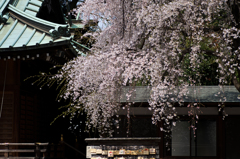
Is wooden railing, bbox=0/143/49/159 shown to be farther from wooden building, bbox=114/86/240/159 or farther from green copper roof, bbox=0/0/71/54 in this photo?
wooden building, bbox=114/86/240/159

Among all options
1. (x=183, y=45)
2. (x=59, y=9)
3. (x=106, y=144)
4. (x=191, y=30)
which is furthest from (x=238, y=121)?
(x=59, y=9)

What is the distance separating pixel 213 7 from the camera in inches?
315

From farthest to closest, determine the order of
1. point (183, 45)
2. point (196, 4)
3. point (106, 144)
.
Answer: point (183, 45) < point (196, 4) < point (106, 144)

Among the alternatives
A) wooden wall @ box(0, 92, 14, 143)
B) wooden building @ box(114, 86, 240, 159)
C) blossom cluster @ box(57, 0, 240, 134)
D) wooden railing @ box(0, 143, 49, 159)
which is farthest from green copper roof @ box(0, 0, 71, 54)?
wooden building @ box(114, 86, 240, 159)

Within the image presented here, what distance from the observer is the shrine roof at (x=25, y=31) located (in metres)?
8.05

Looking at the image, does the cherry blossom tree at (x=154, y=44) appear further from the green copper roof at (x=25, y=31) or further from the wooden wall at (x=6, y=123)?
the wooden wall at (x=6, y=123)

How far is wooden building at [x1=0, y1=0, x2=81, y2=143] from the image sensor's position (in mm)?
8134

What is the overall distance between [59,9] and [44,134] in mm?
4663

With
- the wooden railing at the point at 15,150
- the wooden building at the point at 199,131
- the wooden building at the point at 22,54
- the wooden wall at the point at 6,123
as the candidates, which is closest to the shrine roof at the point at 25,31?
the wooden building at the point at 22,54

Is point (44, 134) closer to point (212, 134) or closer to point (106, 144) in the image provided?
point (106, 144)

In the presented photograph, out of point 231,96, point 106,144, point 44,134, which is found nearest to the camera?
point 106,144

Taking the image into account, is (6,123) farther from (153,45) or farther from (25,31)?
(153,45)

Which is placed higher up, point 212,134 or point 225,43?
point 225,43

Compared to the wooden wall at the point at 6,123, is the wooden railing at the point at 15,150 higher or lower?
lower
